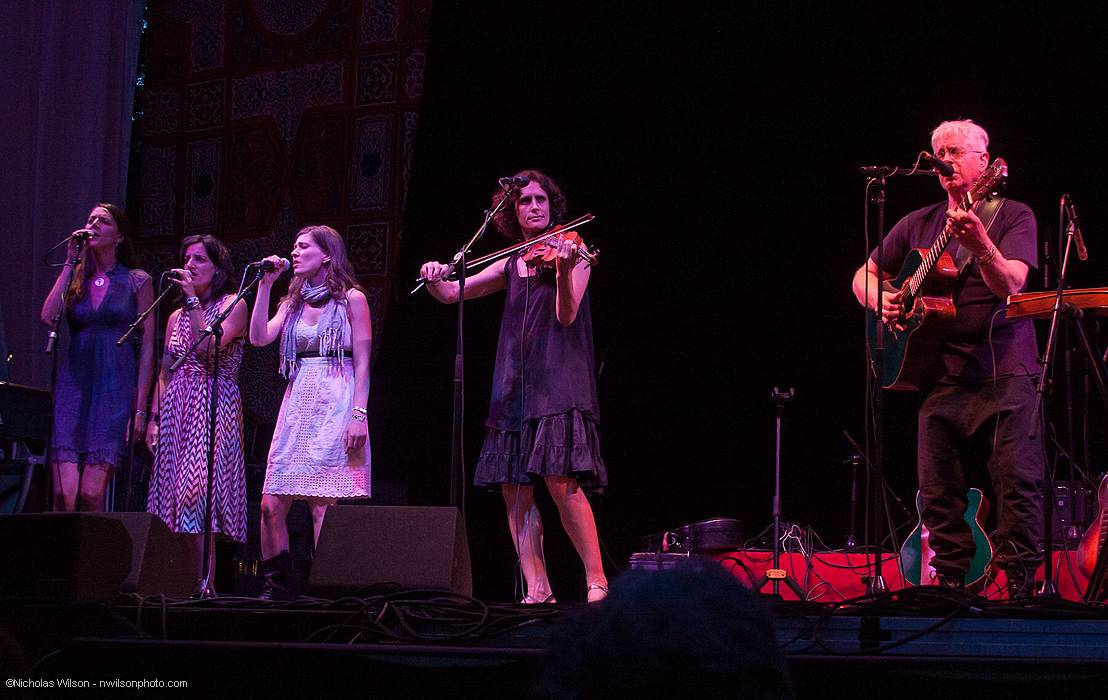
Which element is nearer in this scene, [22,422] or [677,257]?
[22,422]

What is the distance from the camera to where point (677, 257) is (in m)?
6.32

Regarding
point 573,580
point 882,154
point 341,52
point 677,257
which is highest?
point 341,52

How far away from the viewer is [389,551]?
3365 mm

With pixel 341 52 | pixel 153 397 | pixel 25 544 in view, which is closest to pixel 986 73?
pixel 341 52

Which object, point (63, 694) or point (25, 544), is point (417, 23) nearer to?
point (25, 544)

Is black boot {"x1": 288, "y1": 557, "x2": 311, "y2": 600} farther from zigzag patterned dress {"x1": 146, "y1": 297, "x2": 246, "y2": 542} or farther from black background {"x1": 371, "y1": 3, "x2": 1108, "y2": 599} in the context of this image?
black background {"x1": 371, "y1": 3, "x2": 1108, "y2": 599}

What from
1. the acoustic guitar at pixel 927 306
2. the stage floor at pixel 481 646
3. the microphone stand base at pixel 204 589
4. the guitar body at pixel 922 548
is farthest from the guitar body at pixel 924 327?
the microphone stand base at pixel 204 589

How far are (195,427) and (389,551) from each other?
2.15 meters

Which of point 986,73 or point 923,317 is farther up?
point 986,73

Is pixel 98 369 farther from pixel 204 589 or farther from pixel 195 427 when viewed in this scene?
pixel 204 589

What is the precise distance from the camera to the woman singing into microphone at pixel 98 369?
17.6ft

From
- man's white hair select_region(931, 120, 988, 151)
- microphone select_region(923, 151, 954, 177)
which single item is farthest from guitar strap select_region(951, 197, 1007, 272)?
microphone select_region(923, 151, 954, 177)

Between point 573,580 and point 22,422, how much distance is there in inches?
124

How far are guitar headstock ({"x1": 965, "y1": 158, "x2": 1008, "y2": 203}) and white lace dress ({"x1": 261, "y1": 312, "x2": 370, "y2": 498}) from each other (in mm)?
2667
